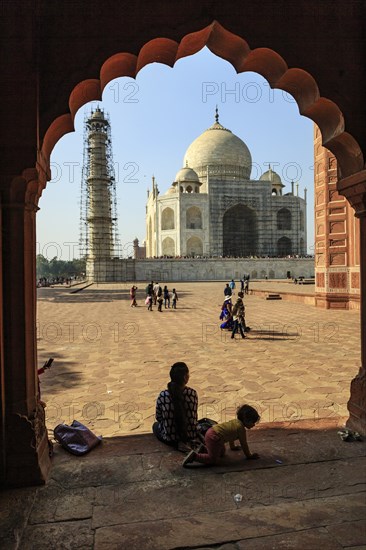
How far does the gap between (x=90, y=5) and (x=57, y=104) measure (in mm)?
831

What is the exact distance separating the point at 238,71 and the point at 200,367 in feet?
14.7

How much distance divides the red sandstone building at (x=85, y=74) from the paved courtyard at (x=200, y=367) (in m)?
1.40

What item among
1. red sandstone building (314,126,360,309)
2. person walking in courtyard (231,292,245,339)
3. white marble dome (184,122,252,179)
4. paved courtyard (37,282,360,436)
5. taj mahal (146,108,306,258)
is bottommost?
paved courtyard (37,282,360,436)

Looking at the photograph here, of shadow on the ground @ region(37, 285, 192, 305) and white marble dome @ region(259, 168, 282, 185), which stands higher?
white marble dome @ region(259, 168, 282, 185)

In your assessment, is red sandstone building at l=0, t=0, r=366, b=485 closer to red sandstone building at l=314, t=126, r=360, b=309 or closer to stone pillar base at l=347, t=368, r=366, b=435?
stone pillar base at l=347, t=368, r=366, b=435

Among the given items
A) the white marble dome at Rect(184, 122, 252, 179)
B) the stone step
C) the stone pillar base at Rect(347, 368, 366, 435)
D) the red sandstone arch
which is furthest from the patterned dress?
the white marble dome at Rect(184, 122, 252, 179)

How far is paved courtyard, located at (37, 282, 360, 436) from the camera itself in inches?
187

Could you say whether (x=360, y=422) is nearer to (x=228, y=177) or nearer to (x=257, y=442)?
A: (x=257, y=442)

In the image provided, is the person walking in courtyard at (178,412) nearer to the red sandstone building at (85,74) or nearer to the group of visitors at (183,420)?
the group of visitors at (183,420)

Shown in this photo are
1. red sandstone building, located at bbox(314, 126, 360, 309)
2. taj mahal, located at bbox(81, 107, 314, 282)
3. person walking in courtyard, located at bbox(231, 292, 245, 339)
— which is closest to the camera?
person walking in courtyard, located at bbox(231, 292, 245, 339)

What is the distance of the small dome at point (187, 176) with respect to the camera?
49.5 meters

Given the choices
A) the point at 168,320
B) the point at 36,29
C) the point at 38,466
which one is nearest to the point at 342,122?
the point at 36,29

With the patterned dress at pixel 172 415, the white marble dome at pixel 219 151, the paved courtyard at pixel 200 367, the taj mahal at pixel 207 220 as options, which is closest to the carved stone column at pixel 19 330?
the patterned dress at pixel 172 415

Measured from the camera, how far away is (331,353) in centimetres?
750
